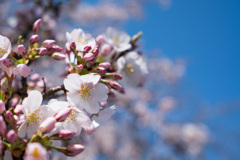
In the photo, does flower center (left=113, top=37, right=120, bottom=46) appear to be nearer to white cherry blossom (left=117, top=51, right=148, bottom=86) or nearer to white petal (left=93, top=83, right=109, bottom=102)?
white cherry blossom (left=117, top=51, right=148, bottom=86)

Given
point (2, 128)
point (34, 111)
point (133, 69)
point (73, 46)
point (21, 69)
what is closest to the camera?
point (2, 128)

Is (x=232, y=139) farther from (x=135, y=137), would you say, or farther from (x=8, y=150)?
(x=8, y=150)

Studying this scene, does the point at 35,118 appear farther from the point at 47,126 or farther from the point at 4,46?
the point at 4,46

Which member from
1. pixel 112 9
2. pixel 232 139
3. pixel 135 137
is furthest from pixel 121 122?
pixel 112 9

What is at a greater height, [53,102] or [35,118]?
[53,102]

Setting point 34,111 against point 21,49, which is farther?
point 21,49

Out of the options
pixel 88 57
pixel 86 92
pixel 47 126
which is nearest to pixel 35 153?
pixel 47 126

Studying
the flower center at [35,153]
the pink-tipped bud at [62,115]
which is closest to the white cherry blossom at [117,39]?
the pink-tipped bud at [62,115]
